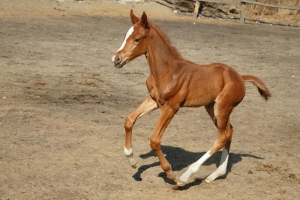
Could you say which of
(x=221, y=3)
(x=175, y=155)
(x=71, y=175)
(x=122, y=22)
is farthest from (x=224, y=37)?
(x=71, y=175)

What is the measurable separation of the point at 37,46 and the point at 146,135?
6.50 metres

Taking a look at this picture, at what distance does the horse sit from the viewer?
5.56 meters

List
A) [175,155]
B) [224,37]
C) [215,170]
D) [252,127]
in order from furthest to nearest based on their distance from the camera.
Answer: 1. [224,37]
2. [252,127]
3. [175,155]
4. [215,170]

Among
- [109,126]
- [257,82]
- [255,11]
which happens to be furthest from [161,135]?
[255,11]

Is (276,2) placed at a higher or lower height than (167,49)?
lower

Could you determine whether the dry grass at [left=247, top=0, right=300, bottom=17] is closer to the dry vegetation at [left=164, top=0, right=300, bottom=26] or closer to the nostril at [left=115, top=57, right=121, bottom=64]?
the dry vegetation at [left=164, top=0, right=300, bottom=26]

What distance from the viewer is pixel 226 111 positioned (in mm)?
6051

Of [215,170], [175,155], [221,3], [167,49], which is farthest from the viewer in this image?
[221,3]

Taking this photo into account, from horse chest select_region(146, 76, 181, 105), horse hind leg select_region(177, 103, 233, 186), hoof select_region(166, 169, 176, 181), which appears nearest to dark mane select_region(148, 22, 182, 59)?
horse chest select_region(146, 76, 181, 105)

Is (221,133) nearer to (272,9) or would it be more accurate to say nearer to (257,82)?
(257,82)

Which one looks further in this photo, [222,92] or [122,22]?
[122,22]

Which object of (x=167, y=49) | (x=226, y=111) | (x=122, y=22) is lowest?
(x=122, y=22)

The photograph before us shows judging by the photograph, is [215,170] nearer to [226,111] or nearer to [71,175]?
[226,111]

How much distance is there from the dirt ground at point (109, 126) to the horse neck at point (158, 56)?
4.00ft
